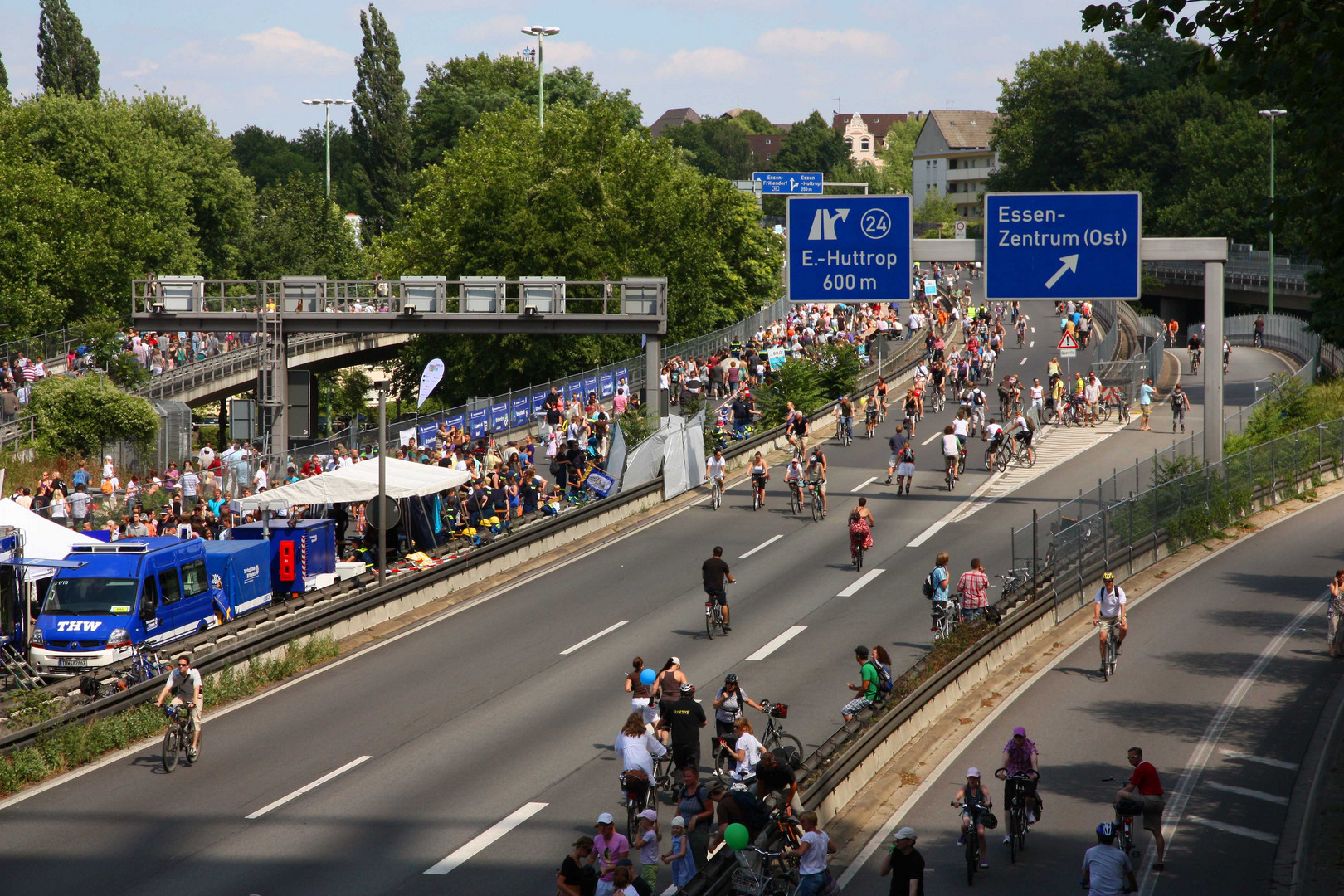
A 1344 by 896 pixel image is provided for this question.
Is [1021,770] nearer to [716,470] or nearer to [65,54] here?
[716,470]

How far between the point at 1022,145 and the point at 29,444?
88923 mm

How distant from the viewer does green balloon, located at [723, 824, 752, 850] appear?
13055mm

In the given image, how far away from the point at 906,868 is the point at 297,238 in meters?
65.9

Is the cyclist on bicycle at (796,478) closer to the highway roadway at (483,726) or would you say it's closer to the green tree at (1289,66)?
the highway roadway at (483,726)

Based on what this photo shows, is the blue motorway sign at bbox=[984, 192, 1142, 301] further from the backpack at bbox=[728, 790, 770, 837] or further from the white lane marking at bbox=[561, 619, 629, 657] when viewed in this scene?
the backpack at bbox=[728, 790, 770, 837]

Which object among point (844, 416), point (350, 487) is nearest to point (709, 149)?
point (844, 416)

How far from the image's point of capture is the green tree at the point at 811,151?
185250 mm

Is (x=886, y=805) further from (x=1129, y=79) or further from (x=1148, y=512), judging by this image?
(x=1129, y=79)

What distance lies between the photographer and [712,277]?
217ft

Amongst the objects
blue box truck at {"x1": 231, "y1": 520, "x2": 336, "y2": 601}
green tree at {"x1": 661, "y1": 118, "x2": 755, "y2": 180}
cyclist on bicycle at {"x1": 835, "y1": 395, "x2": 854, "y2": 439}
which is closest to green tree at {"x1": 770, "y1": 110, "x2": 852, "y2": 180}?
green tree at {"x1": 661, "y1": 118, "x2": 755, "y2": 180}

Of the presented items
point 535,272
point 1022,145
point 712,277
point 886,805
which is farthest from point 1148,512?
point 1022,145

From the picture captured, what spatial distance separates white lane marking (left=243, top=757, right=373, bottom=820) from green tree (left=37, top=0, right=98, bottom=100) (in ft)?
228

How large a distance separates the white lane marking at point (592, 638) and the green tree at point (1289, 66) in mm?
13710

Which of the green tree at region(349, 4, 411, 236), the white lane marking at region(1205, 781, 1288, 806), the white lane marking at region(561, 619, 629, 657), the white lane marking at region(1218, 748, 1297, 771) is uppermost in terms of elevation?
the green tree at region(349, 4, 411, 236)
